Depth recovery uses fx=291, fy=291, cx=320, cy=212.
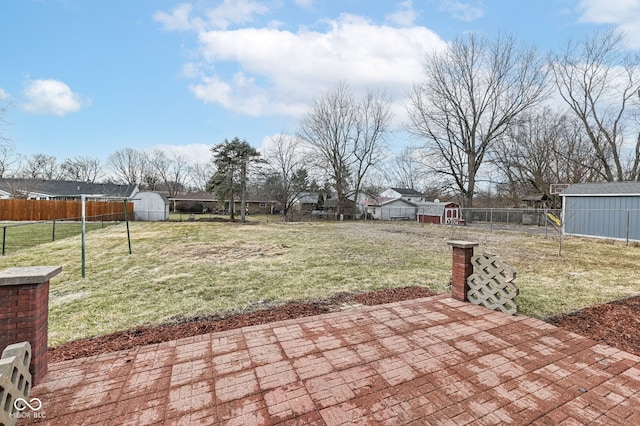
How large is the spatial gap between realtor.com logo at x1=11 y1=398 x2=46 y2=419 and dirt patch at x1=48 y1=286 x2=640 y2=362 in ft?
3.05

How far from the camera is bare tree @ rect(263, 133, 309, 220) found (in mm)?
27828

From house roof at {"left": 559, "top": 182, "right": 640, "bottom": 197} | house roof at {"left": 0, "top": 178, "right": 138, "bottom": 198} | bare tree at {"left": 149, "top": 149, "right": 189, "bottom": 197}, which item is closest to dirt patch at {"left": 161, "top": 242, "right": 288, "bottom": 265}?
house roof at {"left": 559, "top": 182, "right": 640, "bottom": 197}

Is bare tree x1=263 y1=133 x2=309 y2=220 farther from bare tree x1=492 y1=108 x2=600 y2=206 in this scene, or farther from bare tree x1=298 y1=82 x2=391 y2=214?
bare tree x1=492 y1=108 x2=600 y2=206

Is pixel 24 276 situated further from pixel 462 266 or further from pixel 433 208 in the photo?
pixel 433 208

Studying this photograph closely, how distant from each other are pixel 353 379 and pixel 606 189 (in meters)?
18.3

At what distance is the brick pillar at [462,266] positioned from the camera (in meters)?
3.97

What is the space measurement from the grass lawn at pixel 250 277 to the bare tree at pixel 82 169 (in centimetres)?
4041

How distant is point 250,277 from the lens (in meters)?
5.97

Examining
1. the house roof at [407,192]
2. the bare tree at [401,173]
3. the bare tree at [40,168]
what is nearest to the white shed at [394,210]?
the bare tree at [401,173]

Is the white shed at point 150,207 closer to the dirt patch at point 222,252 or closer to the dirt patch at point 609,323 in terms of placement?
the dirt patch at point 222,252

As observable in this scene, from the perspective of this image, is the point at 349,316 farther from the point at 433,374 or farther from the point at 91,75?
the point at 91,75

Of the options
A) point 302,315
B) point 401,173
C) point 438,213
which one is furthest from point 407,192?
point 302,315

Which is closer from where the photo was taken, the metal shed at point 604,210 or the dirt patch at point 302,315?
the dirt patch at point 302,315

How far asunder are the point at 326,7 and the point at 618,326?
10704 millimetres
